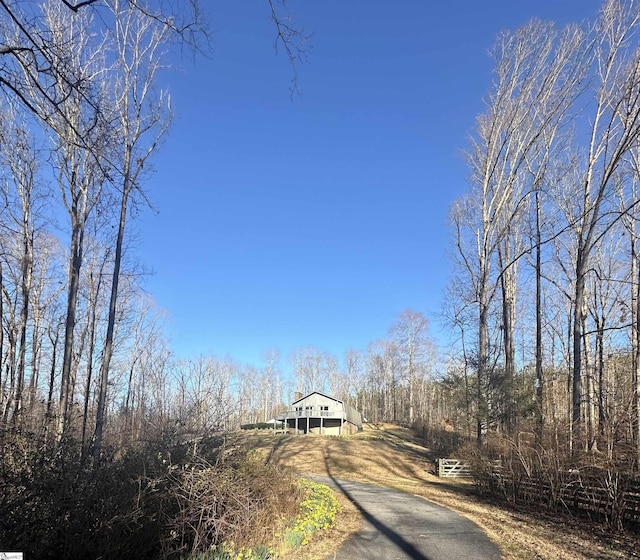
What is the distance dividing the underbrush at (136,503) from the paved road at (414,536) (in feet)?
4.98

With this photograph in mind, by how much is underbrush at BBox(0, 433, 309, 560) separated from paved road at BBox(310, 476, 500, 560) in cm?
152

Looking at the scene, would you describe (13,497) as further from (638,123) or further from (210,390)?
(638,123)

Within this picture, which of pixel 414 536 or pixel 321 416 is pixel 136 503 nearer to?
pixel 414 536

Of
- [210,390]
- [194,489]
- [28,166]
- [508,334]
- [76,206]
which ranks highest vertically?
[28,166]

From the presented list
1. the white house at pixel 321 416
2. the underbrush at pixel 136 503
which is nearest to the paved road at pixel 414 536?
the underbrush at pixel 136 503

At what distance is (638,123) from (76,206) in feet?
62.3

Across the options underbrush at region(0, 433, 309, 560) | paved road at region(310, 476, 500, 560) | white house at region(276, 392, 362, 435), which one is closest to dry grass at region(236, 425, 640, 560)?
paved road at region(310, 476, 500, 560)

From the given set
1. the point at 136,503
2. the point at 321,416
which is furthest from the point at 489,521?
the point at 321,416

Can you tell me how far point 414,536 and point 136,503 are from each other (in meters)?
5.15

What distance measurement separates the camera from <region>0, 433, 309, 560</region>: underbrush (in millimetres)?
5281

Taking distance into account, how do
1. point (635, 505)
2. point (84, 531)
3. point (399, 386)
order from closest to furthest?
point (84, 531) → point (635, 505) → point (399, 386)

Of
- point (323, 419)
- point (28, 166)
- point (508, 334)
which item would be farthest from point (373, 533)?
point (323, 419)

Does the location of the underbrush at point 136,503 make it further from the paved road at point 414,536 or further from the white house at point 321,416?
the white house at point 321,416

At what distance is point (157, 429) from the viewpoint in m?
7.80
